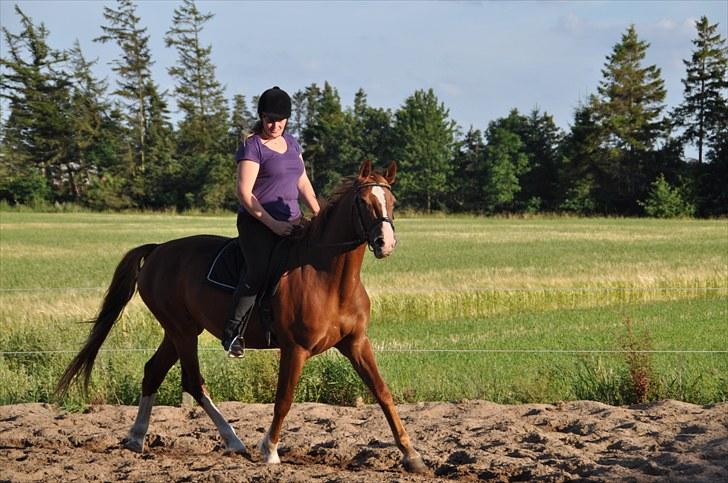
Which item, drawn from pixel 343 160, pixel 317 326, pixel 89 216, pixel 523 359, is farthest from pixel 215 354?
pixel 343 160

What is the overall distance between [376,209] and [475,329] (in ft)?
33.8

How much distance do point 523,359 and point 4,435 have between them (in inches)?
270

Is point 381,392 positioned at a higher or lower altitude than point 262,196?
lower

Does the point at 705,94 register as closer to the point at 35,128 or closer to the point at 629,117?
the point at 629,117

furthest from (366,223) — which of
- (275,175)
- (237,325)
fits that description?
(237,325)

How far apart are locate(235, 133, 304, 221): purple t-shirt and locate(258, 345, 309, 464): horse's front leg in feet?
3.51

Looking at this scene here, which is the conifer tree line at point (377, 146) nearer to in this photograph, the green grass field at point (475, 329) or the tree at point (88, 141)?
the tree at point (88, 141)

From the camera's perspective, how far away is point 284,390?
615cm

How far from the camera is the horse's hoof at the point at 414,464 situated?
5898 millimetres

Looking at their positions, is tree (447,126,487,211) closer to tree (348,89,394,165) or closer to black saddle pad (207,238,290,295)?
tree (348,89,394,165)

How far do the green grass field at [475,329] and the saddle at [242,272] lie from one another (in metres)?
2.65

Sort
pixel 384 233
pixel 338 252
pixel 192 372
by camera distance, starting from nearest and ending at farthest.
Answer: pixel 384 233, pixel 338 252, pixel 192 372

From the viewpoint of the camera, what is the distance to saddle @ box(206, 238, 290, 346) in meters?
6.29

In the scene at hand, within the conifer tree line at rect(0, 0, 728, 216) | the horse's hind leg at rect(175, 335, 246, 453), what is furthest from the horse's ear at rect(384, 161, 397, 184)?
the conifer tree line at rect(0, 0, 728, 216)
